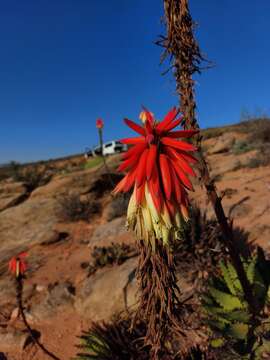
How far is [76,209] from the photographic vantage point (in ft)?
28.3

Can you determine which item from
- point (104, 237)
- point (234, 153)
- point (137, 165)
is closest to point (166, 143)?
Answer: point (137, 165)

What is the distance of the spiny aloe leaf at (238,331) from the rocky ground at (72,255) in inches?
33.6

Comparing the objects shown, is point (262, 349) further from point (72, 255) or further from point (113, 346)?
point (72, 255)

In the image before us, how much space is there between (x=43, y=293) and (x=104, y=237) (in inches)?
72.4

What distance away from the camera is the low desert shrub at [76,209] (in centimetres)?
846

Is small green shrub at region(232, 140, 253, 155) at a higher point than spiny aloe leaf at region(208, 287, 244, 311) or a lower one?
higher

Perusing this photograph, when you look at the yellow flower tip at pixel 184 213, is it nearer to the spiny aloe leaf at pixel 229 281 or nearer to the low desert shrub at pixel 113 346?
the low desert shrub at pixel 113 346

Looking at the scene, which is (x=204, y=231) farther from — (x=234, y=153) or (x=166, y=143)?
(x=234, y=153)

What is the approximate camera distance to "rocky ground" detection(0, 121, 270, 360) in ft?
13.3

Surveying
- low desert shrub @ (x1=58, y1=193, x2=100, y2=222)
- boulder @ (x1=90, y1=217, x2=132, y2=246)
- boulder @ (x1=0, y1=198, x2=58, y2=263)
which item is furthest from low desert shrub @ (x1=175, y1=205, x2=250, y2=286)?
low desert shrub @ (x1=58, y1=193, x2=100, y2=222)

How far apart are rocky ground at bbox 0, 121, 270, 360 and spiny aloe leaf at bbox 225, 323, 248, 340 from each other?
85 cm

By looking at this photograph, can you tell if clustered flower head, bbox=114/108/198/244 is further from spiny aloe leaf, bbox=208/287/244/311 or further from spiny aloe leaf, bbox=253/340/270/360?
spiny aloe leaf, bbox=208/287/244/311

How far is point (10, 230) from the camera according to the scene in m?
8.66

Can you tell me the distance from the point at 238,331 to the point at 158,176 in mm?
1711
